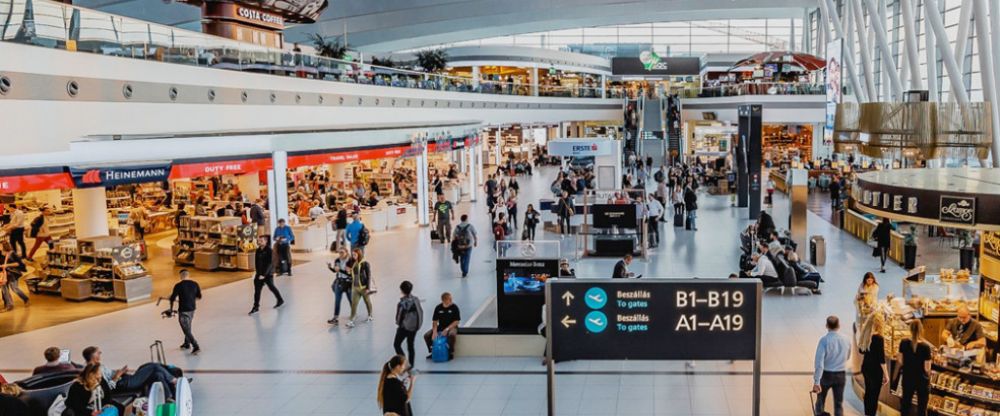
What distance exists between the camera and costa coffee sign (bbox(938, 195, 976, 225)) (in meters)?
8.05

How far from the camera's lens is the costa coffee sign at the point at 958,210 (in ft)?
26.4

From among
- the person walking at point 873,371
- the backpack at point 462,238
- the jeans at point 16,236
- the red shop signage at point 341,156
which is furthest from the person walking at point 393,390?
the jeans at point 16,236

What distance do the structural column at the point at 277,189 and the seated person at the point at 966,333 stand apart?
44.7 ft

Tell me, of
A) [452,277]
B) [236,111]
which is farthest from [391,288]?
[236,111]

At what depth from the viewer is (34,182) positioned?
13406 millimetres

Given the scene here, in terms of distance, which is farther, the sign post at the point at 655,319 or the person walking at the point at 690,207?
the person walking at the point at 690,207

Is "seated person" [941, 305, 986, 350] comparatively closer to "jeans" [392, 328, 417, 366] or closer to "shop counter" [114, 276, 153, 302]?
"jeans" [392, 328, 417, 366]

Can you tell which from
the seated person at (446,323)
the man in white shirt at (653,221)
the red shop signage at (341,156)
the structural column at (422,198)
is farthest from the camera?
the structural column at (422,198)

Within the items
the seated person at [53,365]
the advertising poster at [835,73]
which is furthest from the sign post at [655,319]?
the advertising poster at [835,73]

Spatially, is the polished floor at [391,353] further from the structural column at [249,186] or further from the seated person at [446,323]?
the structural column at [249,186]

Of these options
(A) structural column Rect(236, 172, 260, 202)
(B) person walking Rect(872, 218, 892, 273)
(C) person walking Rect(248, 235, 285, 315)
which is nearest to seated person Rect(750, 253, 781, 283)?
(B) person walking Rect(872, 218, 892, 273)

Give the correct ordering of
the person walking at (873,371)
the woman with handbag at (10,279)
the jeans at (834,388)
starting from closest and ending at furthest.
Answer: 1. the jeans at (834,388)
2. the person walking at (873,371)
3. the woman with handbag at (10,279)

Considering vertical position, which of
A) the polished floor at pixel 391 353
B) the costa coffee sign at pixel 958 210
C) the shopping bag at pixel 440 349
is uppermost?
the costa coffee sign at pixel 958 210

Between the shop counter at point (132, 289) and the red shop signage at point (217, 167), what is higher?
→ the red shop signage at point (217, 167)
